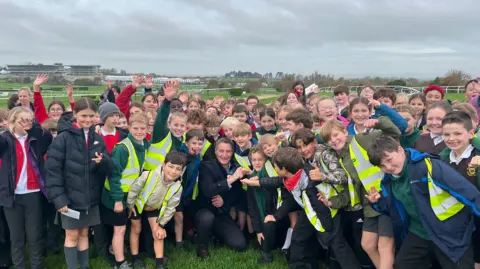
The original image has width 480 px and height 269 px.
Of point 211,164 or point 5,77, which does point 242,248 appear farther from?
point 5,77

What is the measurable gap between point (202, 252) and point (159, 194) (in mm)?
1182

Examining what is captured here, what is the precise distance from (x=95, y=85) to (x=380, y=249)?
193 feet

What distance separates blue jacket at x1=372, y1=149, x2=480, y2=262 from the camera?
3383 millimetres

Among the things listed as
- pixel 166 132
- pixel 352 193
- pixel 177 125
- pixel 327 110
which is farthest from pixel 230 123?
pixel 352 193

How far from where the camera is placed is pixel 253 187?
5410mm

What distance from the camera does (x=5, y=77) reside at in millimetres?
63719

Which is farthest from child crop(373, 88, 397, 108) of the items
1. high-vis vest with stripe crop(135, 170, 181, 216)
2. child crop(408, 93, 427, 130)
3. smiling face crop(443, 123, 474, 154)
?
high-vis vest with stripe crop(135, 170, 181, 216)

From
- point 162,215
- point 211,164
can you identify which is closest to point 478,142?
point 211,164

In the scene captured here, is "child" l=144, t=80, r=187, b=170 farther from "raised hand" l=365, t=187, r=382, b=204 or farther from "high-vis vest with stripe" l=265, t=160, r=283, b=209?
"raised hand" l=365, t=187, r=382, b=204

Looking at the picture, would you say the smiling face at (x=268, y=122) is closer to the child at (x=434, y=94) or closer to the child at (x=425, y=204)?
the child at (x=425, y=204)

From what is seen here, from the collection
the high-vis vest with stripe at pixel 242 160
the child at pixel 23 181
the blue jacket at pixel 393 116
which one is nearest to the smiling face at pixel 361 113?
the blue jacket at pixel 393 116

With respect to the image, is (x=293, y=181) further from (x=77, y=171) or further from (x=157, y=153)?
(x=77, y=171)

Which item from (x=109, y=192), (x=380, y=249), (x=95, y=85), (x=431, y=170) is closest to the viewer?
(x=431, y=170)

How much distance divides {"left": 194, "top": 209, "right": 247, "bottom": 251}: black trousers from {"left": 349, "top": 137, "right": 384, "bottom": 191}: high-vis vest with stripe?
2296mm
